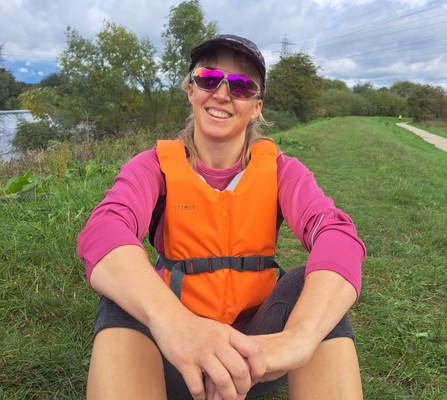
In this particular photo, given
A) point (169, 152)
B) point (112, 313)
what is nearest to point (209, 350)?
point (112, 313)

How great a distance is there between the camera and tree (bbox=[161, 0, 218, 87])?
2406 cm

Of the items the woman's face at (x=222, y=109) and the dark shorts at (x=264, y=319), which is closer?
the dark shorts at (x=264, y=319)

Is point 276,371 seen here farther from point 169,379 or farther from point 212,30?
point 212,30

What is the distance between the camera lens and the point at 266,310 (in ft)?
4.82

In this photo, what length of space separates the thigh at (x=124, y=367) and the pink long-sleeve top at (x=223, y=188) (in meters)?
0.22

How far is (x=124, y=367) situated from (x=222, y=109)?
106 centimetres

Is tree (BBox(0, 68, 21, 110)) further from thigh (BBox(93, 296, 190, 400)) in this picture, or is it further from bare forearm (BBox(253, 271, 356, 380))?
bare forearm (BBox(253, 271, 356, 380))

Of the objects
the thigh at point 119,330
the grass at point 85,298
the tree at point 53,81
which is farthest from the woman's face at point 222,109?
the tree at point 53,81

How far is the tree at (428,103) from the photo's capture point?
46.3 m

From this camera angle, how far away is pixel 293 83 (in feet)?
110

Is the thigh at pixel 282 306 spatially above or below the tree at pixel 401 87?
below

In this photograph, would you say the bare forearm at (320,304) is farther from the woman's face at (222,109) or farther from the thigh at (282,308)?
the woman's face at (222,109)

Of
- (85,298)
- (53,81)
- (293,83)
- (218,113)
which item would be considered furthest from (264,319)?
(293,83)

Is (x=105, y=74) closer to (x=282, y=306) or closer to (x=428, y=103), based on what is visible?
(x=282, y=306)
